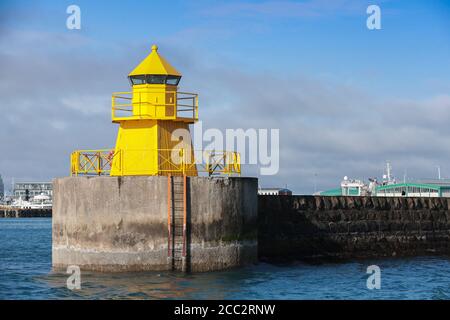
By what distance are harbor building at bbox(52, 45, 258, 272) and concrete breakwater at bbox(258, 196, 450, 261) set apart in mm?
4879

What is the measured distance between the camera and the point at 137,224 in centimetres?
2905

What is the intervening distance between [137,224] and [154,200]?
1013 millimetres

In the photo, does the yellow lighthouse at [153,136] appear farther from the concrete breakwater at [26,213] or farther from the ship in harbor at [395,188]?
the concrete breakwater at [26,213]

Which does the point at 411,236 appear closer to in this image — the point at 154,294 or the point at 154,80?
the point at 154,80

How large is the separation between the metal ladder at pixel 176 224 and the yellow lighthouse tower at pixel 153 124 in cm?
190

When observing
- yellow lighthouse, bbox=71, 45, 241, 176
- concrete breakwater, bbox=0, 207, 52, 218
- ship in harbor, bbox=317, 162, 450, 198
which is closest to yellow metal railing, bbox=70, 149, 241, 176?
yellow lighthouse, bbox=71, 45, 241, 176

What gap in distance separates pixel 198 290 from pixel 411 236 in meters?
20.1

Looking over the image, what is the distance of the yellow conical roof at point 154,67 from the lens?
31.8 m

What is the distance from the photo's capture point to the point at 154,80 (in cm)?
3191

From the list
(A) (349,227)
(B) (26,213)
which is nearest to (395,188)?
(A) (349,227)

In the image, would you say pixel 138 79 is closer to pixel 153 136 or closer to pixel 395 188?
pixel 153 136

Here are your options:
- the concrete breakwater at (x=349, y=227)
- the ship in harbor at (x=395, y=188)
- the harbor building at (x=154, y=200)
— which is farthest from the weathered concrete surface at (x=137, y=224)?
the ship in harbor at (x=395, y=188)

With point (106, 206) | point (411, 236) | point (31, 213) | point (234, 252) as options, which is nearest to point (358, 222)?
point (411, 236)

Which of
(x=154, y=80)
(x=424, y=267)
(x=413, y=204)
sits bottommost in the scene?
(x=424, y=267)
